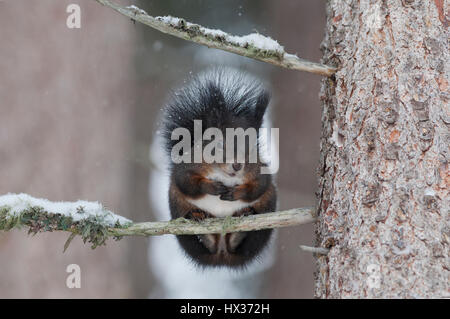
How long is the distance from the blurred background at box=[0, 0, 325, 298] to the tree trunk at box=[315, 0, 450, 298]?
2562 millimetres

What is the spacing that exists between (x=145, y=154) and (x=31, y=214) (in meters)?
3.34

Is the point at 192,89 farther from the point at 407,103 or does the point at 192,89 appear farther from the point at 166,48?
the point at 166,48

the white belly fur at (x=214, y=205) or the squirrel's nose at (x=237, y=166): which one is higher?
the squirrel's nose at (x=237, y=166)

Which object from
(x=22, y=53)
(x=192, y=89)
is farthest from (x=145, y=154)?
(x=192, y=89)

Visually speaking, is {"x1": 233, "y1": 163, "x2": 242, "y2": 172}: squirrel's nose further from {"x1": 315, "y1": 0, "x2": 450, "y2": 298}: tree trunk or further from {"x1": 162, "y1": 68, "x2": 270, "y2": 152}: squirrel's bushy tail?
{"x1": 315, "y1": 0, "x2": 450, "y2": 298}: tree trunk

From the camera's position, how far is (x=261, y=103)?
271 cm

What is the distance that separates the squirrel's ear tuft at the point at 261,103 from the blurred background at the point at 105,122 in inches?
76.2

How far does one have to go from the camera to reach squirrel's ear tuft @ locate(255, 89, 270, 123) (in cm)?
271

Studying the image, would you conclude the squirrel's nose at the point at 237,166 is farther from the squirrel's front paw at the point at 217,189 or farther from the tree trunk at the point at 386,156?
the tree trunk at the point at 386,156

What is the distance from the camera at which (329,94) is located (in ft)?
7.07

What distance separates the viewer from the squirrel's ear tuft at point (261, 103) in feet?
8.88

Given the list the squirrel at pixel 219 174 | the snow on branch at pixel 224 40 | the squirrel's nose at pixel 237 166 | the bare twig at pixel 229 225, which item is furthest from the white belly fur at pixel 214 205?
the snow on branch at pixel 224 40

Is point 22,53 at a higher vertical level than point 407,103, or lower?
higher

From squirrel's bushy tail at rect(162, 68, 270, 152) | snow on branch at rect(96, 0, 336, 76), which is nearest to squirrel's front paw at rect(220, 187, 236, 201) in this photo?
squirrel's bushy tail at rect(162, 68, 270, 152)
